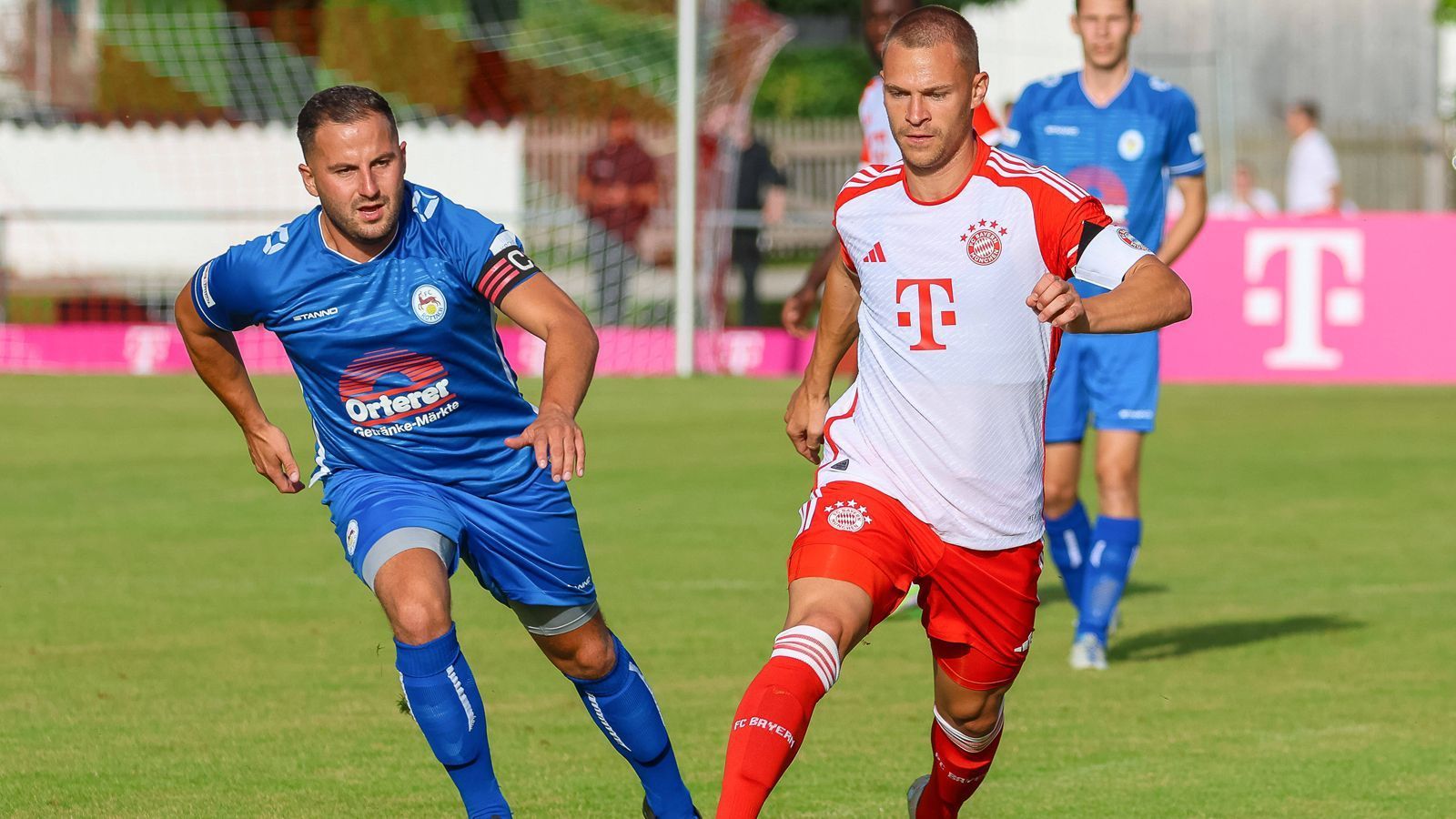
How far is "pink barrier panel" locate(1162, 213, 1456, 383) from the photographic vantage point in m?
20.0

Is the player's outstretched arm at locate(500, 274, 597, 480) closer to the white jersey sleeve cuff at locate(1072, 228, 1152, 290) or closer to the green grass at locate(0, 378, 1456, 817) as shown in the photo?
the white jersey sleeve cuff at locate(1072, 228, 1152, 290)

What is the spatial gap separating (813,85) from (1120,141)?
3343cm

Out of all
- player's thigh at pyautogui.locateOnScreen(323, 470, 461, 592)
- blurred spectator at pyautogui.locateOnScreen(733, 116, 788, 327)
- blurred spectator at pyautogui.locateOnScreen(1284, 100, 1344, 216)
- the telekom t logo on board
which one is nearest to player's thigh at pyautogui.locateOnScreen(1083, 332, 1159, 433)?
player's thigh at pyautogui.locateOnScreen(323, 470, 461, 592)

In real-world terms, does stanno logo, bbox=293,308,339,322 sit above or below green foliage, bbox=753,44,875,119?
below

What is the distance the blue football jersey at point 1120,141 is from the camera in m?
8.17

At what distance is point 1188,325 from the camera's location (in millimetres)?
20672

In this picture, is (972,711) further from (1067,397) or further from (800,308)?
(1067,397)

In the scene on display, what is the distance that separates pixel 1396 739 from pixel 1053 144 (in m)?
2.67

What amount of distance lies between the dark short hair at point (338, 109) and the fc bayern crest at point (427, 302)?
0.38 meters

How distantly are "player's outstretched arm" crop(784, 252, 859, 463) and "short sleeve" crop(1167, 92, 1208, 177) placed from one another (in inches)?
120

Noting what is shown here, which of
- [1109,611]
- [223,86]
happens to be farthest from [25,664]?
[223,86]

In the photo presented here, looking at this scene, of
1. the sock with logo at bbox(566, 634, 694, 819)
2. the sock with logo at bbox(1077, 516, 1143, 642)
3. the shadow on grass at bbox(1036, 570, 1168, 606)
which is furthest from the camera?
the shadow on grass at bbox(1036, 570, 1168, 606)

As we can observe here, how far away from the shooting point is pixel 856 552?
16.3ft

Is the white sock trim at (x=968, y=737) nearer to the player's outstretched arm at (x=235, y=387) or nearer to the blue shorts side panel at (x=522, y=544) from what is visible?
the blue shorts side panel at (x=522, y=544)
